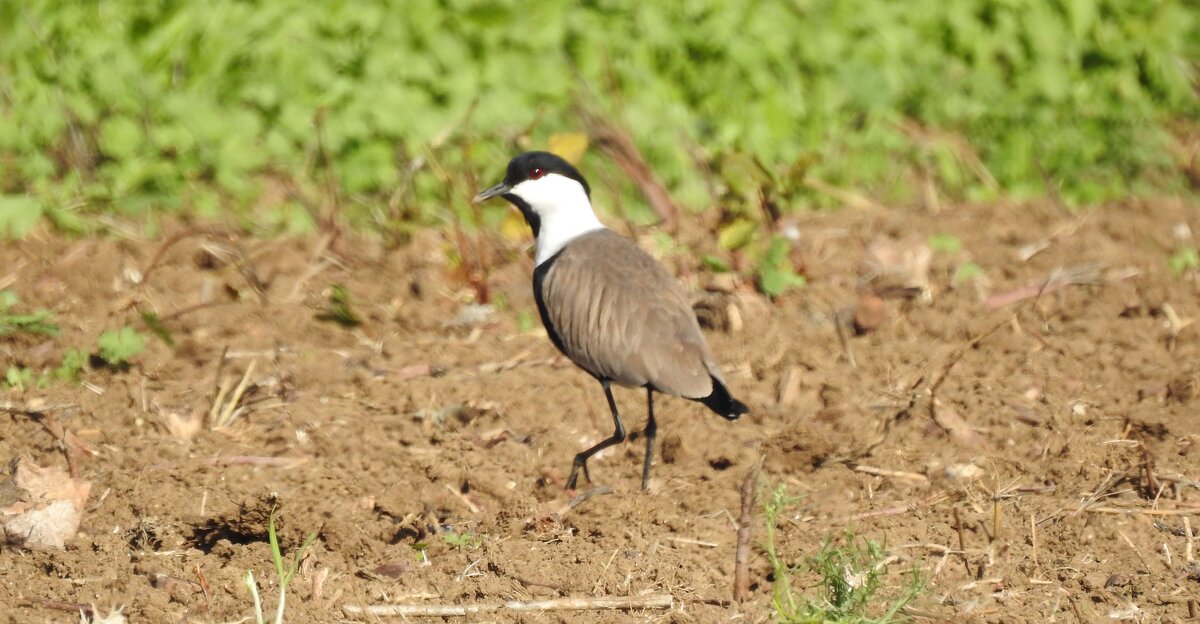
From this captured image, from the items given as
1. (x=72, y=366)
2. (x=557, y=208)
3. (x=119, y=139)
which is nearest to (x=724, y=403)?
(x=557, y=208)

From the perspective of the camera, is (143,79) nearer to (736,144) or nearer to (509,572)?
(736,144)

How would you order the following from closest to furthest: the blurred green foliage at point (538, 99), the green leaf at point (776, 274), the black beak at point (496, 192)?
1. the black beak at point (496, 192)
2. the green leaf at point (776, 274)
3. the blurred green foliage at point (538, 99)

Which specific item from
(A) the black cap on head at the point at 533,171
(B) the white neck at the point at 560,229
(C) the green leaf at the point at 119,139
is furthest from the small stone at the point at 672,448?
(C) the green leaf at the point at 119,139

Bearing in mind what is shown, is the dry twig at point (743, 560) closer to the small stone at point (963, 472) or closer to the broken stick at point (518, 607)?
the broken stick at point (518, 607)

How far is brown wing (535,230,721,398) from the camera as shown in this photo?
206 inches

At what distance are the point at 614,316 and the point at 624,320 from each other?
0.05 meters

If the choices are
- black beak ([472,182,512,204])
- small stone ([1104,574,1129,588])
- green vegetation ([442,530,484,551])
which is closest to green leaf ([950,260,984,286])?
black beak ([472,182,512,204])

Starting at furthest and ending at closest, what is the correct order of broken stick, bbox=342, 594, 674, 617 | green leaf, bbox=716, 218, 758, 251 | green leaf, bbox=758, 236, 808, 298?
green leaf, bbox=716, 218, 758, 251 < green leaf, bbox=758, 236, 808, 298 < broken stick, bbox=342, 594, 674, 617

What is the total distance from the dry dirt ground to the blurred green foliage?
0.69m

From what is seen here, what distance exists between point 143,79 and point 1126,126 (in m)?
5.98

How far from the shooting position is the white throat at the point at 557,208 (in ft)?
20.1

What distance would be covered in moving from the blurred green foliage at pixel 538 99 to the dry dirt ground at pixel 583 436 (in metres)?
0.69

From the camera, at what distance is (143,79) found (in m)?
8.14

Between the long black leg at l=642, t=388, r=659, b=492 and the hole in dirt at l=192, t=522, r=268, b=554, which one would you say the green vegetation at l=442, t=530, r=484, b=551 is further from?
the long black leg at l=642, t=388, r=659, b=492
